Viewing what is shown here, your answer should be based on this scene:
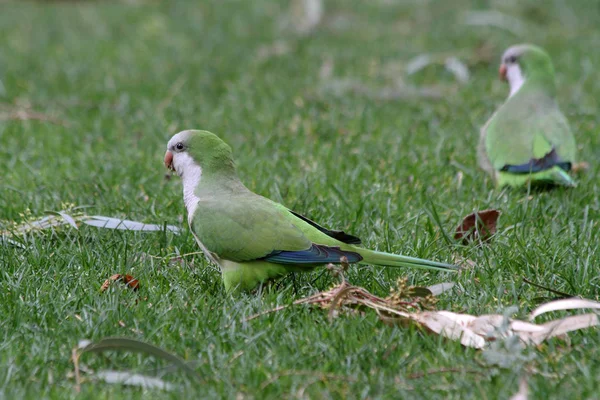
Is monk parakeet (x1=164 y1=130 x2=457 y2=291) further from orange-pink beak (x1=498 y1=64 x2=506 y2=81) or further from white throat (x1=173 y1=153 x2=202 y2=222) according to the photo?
orange-pink beak (x1=498 y1=64 x2=506 y2=81)

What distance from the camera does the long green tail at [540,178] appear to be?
14.5 feet

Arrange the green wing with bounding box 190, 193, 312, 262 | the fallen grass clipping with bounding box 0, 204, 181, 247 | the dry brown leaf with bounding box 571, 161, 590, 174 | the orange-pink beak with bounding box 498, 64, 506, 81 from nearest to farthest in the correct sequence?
the green wing with bounding box 190, 193, 312, 262 < the fallen grass clipping with bounding box 0, 204, 181, 247 < the dry brown leaf with bounding box 571, 161, 590, 174 < the orange-pink beak with bounding box 498, 64, 506, 81

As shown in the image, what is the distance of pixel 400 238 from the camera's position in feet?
12.8

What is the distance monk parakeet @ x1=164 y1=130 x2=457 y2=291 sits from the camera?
10.6ft

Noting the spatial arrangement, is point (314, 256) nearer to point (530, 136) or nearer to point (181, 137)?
point (181, 137)

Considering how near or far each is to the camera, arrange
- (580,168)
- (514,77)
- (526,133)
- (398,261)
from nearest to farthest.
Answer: (398,261), (526,133), (580,168), (514,77)

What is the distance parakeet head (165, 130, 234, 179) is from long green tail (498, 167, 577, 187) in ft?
5.38

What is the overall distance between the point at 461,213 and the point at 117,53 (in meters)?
4.38

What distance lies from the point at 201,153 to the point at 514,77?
257 cm

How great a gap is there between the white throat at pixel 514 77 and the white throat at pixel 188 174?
241cm

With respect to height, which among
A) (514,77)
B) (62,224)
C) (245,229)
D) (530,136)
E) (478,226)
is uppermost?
(514,77)

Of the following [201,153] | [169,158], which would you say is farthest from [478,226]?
[169,158]

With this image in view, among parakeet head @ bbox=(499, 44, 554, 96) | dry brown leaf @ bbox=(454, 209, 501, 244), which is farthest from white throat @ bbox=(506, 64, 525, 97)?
dry brown leaf @ bbox=(454, 209, 501, 244)

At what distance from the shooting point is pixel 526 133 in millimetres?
4695
